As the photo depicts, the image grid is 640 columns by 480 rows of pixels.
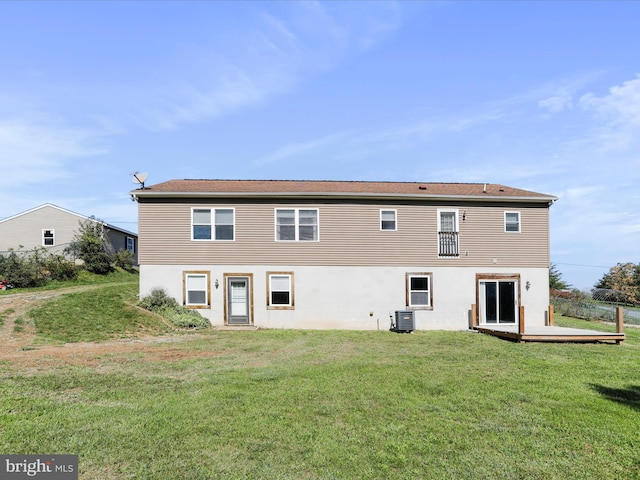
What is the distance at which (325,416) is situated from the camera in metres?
5.79

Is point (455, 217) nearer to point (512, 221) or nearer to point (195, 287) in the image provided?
point (512, 221)

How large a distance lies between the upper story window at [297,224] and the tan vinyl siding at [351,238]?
0.22 metres

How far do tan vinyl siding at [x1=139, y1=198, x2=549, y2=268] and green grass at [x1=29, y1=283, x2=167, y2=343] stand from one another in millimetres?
2348

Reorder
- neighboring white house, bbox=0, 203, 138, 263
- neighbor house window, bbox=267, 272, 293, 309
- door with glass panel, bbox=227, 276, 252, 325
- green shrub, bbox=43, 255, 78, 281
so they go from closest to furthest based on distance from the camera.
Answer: door with glass panel, bbox=227, 276, 252, 325, neighbor house window, bbox=267, 272, 293, 309, green shrub, bbox=43, 255, 78, 281, neighboring white house, bbox=0, 203, 138, 263

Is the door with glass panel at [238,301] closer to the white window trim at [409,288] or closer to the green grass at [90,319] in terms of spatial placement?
the green grass at [90,319]

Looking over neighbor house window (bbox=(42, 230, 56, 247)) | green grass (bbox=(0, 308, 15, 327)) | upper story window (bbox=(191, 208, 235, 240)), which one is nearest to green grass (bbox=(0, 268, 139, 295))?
neighbor house window (bbox=(42, 230, 56, 247))

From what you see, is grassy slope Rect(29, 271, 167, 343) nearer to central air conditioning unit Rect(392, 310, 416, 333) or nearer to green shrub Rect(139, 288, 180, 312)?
green shrub Rect(139, 288, 180, 312)

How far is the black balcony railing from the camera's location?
697 inches

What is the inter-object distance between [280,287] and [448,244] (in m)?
7.64

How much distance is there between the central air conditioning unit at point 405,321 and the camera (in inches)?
647

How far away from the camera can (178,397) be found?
6570 millimetres

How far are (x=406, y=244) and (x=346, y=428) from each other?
12.9m

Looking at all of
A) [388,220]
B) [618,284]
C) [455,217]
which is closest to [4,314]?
[388,220]

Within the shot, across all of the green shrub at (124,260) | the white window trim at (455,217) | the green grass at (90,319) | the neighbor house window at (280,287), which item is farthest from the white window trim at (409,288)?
the green shrub at (124,260)
